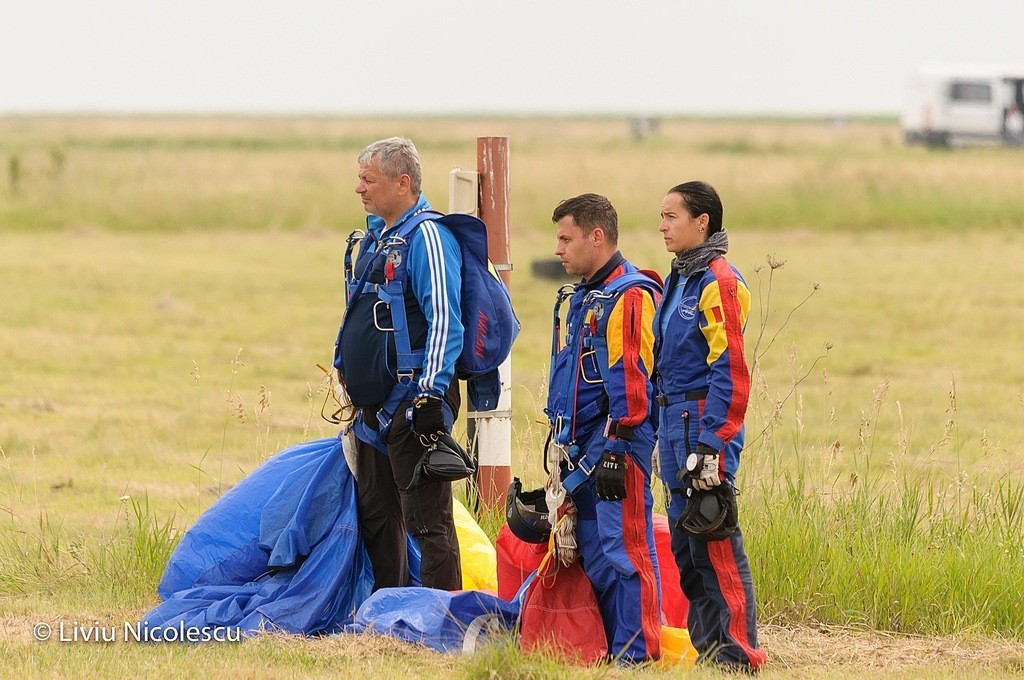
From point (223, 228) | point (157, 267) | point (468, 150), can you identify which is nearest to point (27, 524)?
point (157, 267)

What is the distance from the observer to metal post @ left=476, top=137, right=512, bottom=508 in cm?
644

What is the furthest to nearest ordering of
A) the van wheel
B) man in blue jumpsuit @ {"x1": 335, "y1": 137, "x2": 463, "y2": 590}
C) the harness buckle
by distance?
the van wheel → the harness buckle → man in blue jumpsuit @ {"x1": 335, "y1": 137, "x2": 463, "y2": 590}

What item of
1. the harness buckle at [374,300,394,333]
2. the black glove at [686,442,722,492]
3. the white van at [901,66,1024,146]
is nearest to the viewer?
the black glove at [686,442,722,492]

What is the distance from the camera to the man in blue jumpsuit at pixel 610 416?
4766 mm

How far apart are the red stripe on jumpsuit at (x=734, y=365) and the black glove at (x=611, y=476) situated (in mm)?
368

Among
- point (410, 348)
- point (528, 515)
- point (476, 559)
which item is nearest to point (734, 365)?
point (528, 515)

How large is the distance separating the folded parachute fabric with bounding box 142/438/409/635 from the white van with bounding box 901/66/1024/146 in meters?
43.9

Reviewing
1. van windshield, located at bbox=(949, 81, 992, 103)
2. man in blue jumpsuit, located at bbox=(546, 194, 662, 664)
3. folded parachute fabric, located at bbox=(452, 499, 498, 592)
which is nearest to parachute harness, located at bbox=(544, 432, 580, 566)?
man in blue jumpsuit, located at bbox=(546, 194, 662, 664)

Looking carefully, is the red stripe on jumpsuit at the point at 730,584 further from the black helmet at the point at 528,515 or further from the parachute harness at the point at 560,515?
the black helmet at the point at 528,515

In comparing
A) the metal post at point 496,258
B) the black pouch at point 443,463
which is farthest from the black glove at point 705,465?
the metal post at point 496,258

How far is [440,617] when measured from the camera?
510cm

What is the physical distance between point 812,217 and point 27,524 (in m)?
22.2

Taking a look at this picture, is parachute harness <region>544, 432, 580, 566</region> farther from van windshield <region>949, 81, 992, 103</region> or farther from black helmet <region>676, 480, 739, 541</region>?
van windshield <region>949, 81, 992, 103</region>

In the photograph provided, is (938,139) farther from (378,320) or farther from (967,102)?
(378,320)
